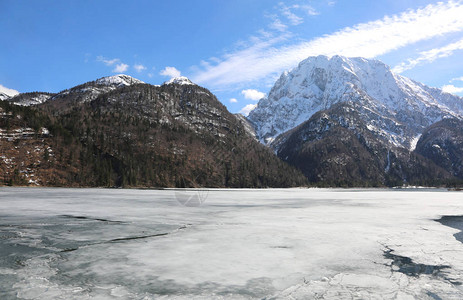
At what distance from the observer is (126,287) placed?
977cm

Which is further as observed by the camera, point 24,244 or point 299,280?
point 24,244

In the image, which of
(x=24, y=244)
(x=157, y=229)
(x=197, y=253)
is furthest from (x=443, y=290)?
(x=24, y=244)

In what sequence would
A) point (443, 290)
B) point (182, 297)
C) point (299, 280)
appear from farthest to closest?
point (299, 280)
point (443, 290)
point (182, 297)

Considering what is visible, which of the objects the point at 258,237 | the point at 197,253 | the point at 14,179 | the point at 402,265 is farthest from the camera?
the point at 14,179

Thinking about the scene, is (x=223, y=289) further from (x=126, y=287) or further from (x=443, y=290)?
(x=443, y=290)

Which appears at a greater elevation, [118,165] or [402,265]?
[118,165]

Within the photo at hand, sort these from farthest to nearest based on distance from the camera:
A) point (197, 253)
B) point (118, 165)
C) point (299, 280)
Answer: point (118, 165) < point (197, 253) < point (299, 280)

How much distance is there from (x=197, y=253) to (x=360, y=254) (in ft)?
26.6

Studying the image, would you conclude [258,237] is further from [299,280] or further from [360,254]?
[299,280]

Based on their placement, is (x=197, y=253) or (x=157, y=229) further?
(x=157, y=229)

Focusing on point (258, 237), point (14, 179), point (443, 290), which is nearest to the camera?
point (443, 290)

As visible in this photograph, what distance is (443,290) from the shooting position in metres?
9.62

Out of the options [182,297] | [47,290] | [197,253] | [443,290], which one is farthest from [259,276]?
[47,290]

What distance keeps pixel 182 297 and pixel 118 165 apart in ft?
590
